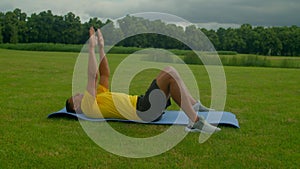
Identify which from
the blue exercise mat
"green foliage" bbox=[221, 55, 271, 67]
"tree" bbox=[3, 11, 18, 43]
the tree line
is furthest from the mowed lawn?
"tree" bbox=[3, 11, 18, 43]

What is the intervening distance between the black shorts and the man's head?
86 cm

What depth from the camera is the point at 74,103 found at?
5035 millimetres

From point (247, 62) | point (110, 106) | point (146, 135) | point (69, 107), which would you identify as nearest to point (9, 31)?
point (247, 62)

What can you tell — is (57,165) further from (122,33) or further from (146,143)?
(122,33)

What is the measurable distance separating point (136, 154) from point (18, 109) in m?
2.98

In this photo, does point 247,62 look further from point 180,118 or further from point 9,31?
point 9,31

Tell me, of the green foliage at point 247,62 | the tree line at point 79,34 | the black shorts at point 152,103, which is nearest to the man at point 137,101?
the black shorts at point 152,103

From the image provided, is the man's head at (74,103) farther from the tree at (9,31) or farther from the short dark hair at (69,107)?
the tree at (9,31)

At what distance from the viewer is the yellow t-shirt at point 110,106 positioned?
4871mm

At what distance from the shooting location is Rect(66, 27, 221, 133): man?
454 cm

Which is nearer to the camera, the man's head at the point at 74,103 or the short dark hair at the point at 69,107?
the man's head at the point at 74,103

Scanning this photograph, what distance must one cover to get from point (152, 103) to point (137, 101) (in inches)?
9.8

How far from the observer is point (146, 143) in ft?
13.3

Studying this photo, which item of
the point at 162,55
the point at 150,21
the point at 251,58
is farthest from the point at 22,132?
the point at 251,58
